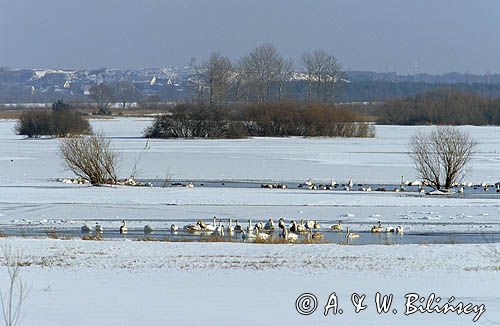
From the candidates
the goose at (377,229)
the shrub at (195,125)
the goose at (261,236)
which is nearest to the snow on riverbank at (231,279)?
the goose at (261,236)

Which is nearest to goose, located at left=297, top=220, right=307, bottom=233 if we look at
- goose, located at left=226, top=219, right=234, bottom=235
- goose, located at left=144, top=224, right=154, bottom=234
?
goose, located at left=226, top=219, right=234, bottom=235

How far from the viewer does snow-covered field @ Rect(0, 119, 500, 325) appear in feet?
36.7

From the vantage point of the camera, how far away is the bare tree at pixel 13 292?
10.2m

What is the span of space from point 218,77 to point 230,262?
96334mm

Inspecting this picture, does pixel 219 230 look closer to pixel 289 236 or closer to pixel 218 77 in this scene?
pixel 289 236

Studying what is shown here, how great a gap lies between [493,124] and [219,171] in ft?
220

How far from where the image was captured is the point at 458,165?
33625mm

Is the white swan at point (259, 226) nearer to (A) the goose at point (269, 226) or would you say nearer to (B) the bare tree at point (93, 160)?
(A) the goose at point (269, 226)

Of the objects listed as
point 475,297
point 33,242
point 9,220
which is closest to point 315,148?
point 9,220

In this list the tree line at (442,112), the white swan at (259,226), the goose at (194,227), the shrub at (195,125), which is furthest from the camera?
the tree line at (442,112)

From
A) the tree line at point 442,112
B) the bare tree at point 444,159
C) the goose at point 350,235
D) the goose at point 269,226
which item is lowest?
the goose at point 350,235

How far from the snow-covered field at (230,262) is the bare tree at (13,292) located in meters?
0.16

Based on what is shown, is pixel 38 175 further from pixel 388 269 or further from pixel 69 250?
pixel 388 269

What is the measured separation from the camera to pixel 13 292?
12273 mm
